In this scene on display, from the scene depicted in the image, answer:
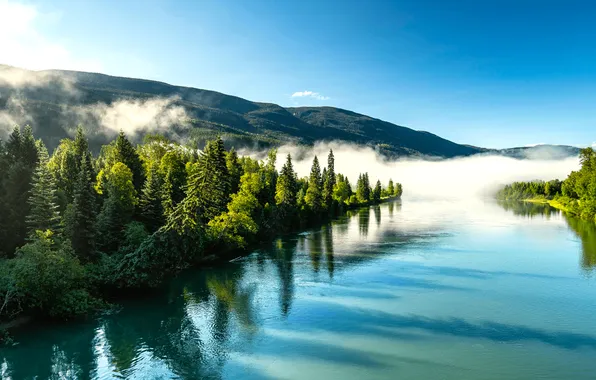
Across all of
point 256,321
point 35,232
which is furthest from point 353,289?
point 35,232

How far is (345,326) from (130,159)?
55451 mm

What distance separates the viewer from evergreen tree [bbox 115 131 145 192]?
72.1 m

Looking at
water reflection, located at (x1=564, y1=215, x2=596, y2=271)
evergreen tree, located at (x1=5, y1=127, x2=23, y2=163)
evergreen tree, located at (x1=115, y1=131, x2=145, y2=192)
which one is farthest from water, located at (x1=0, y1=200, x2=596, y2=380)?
evergreen tree, located at (x1=115, y1=131, x2=145, y2=192)

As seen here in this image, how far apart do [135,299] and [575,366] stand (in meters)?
42.1

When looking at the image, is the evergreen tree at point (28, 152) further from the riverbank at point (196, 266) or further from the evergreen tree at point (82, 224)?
the riverbank at point (196, 266)

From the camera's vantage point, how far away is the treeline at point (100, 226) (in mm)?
35044

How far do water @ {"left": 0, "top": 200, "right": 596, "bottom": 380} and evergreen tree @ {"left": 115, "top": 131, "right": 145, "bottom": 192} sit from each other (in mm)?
25978

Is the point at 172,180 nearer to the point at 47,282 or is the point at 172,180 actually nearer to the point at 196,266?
the point at 196,266

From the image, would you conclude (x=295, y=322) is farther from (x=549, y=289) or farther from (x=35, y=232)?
(x=549, y=289)

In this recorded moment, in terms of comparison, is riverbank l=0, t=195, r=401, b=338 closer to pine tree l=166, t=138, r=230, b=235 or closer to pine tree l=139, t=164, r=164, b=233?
pine tree l=166, t=138, r=230, b=235

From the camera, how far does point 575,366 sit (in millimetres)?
28562

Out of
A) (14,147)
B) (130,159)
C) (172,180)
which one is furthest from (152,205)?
(14,147)

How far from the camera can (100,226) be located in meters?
48.5

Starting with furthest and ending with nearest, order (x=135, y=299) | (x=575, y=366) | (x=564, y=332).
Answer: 1. (x=135, y=299)
2. (x=564, y=332)
3. (x=575, y=366)
